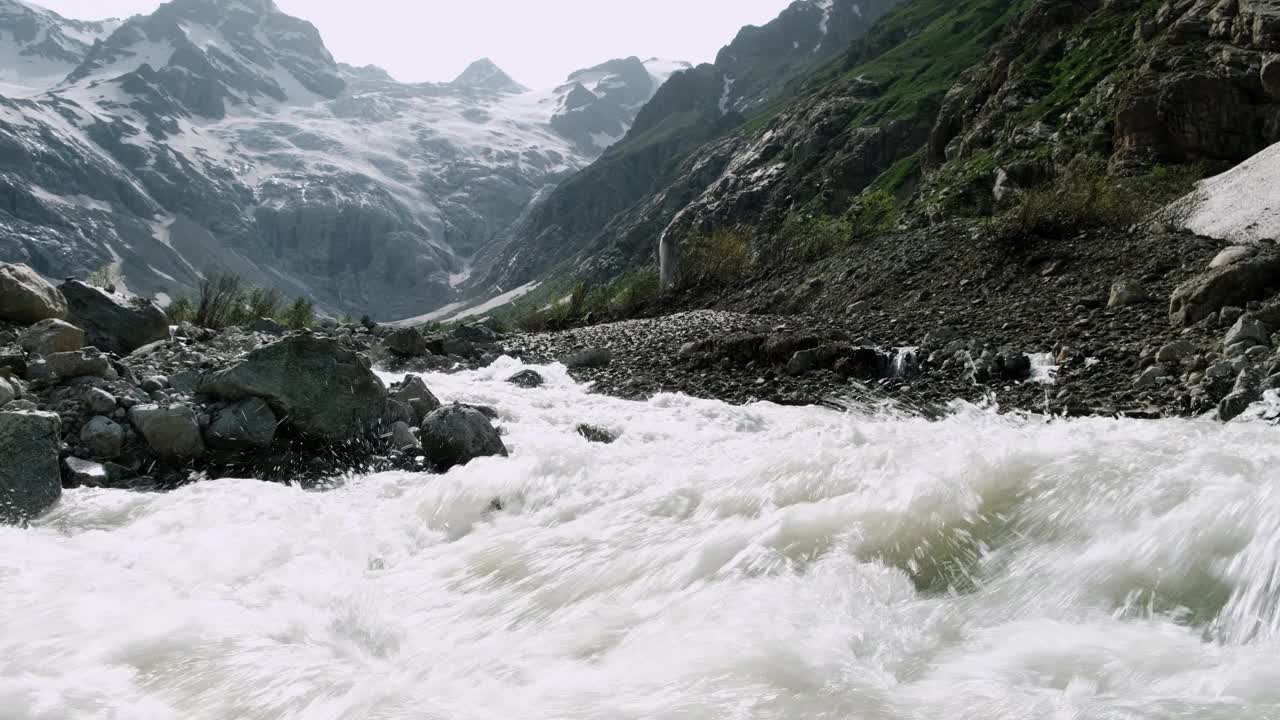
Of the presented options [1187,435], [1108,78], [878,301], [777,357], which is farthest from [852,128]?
[1187,435]

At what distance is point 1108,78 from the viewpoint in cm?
4691

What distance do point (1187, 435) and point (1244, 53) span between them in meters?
38.7

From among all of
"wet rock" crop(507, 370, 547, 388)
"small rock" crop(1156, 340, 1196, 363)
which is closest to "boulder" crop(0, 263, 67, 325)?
"wet rock" crop(507, 370, 547, 388)

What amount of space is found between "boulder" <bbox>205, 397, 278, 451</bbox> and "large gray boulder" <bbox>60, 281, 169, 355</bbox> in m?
9.35

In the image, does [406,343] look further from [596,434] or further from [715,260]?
[715,260]

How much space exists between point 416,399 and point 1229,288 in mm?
15059

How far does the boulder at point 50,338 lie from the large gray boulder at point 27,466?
14.6 ft

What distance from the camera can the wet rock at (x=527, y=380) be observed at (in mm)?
19734

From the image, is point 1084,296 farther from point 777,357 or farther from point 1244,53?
point 1244,53

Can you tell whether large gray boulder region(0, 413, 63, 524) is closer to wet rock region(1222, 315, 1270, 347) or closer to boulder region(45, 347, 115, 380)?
boulder region(45, 347, 115, 380)

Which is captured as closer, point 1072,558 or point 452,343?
point 1072,558

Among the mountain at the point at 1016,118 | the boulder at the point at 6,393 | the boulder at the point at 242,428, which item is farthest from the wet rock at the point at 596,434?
the mountain at the point at 1016,118

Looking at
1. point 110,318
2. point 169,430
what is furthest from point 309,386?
point 110,318

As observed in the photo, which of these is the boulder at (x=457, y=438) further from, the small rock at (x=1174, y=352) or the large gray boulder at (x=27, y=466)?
the small rock at (x=1174, y=352)
